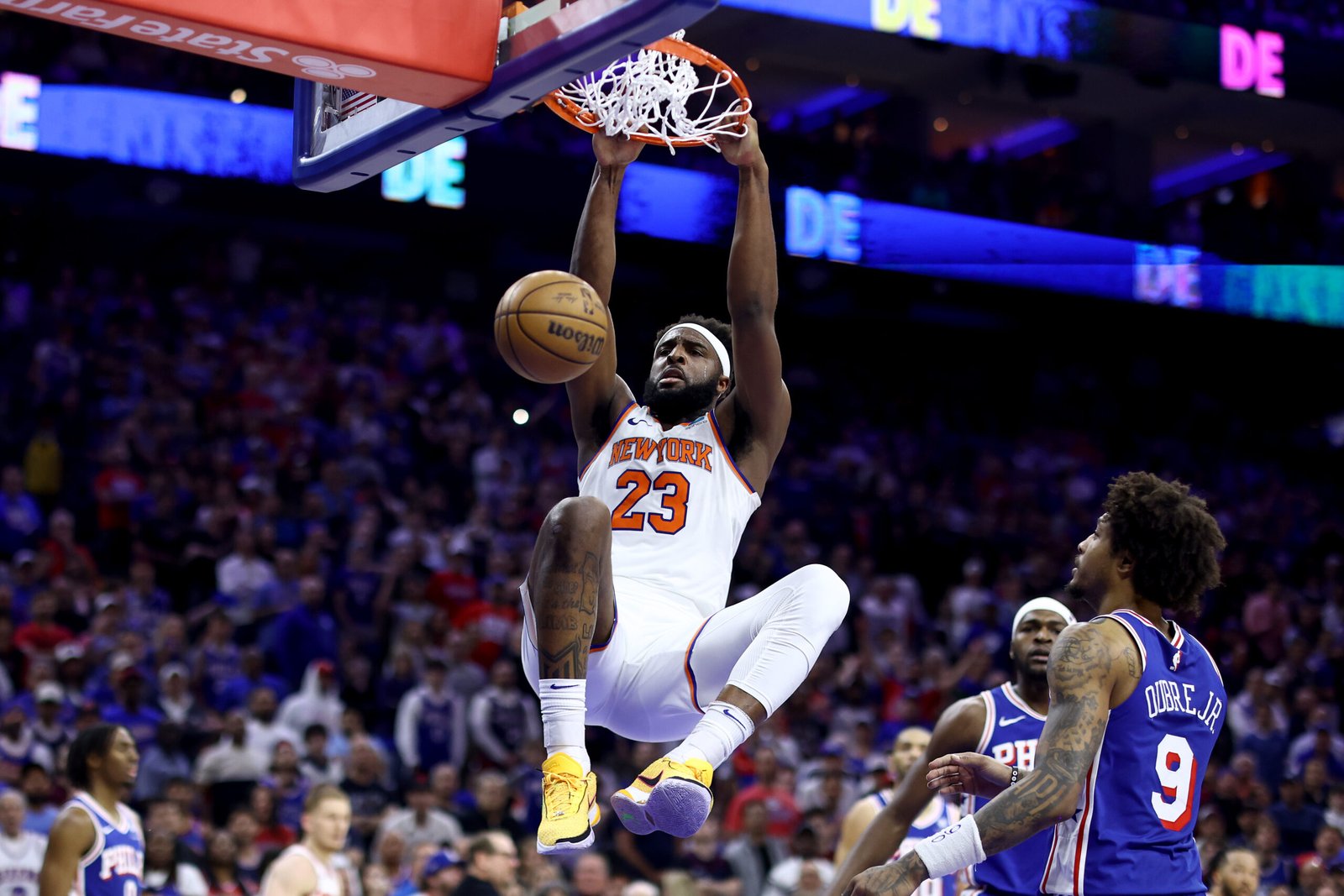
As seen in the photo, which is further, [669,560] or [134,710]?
[134,710]

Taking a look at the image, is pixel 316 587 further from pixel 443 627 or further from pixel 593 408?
pixel 593 408

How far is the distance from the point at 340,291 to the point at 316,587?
7.75 metres

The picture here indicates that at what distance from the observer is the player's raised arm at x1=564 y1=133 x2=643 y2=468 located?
527 cm

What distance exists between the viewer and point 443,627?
461 inches

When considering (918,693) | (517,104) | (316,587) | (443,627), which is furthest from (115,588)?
(517,104)

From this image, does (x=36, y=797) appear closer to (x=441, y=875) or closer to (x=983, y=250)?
(x=441, y=875)

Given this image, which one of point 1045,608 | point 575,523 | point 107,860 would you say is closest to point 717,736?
point 575,523

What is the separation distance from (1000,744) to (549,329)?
276 cm

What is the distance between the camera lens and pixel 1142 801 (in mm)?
4297

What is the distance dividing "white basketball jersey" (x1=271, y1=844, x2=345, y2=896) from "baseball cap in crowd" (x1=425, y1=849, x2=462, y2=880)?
0.70 meters

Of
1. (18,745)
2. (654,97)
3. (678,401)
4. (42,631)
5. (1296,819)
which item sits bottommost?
(1296,819)

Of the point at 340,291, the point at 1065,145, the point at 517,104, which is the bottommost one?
the point at 517,104

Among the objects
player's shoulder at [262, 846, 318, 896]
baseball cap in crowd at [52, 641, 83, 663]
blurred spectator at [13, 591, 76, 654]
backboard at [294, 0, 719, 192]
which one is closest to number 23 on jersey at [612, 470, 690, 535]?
backboard at [294, 0, 719, 192]

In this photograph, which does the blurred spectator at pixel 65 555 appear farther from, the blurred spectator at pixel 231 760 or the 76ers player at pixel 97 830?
the 76ers player at pixel 97 830
